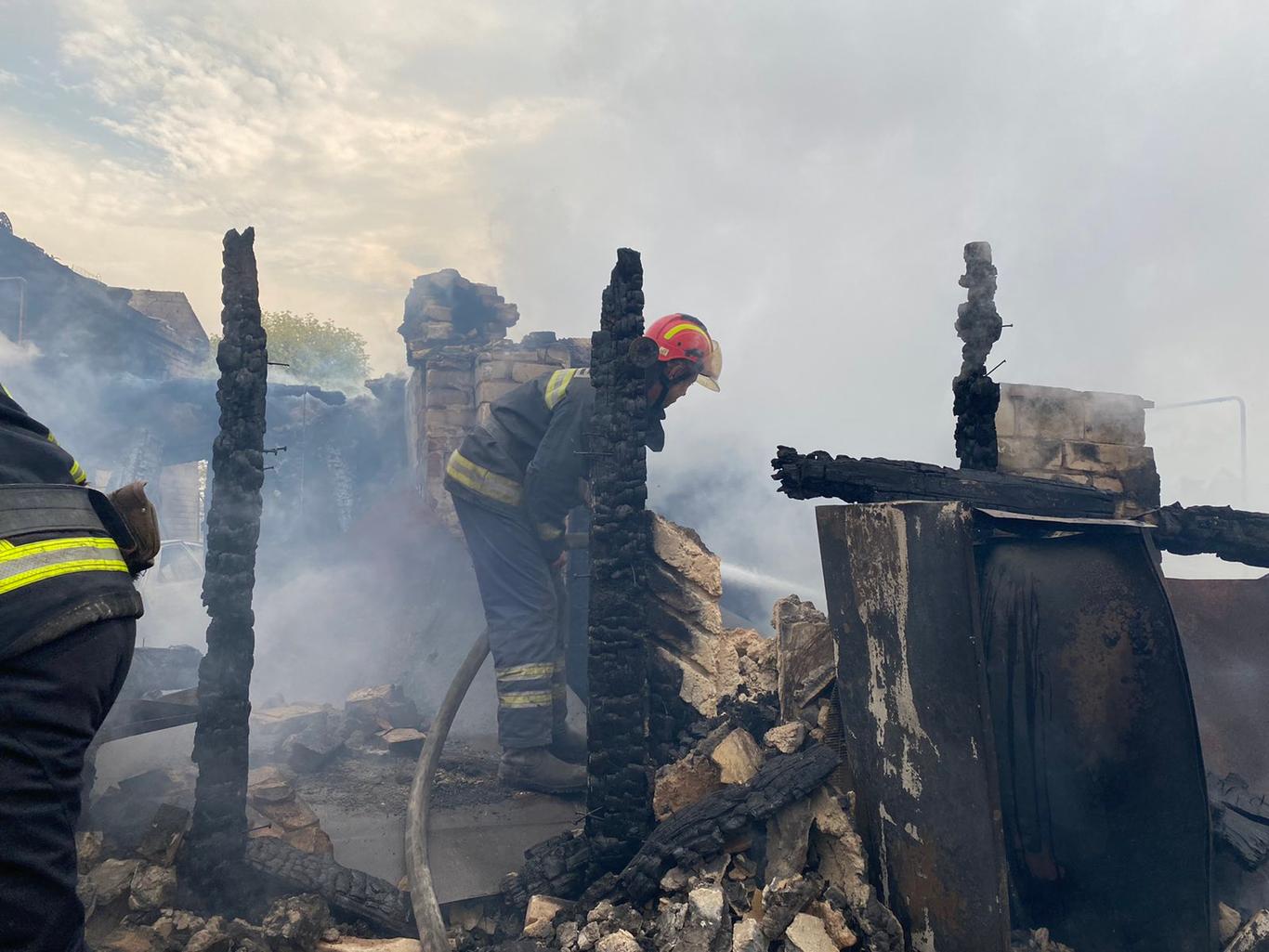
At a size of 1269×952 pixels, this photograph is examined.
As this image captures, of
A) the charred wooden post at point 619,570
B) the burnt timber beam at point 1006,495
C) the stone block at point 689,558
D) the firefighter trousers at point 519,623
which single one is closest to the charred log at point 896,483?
the burnt timber beam at point 1006,495

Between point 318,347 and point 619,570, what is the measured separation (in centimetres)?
3361

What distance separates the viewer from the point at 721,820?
3.16m

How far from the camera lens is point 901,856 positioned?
9.30 feet

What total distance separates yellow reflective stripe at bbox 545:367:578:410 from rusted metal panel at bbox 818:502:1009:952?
91.2 inches

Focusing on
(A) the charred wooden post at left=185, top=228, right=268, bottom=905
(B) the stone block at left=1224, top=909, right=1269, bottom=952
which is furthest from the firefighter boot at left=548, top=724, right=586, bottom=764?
(B) the stone block at left=1224, top=909, right=1269, bottom=952

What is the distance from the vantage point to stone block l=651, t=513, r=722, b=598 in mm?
4570

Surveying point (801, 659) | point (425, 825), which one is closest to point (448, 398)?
point (425, 825)

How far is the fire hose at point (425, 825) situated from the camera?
10.8 feet

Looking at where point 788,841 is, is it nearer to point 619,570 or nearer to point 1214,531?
point 619,570

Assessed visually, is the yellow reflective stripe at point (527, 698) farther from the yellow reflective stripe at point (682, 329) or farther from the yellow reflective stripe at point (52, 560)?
the yellow reflective stripe at point (52, 560)

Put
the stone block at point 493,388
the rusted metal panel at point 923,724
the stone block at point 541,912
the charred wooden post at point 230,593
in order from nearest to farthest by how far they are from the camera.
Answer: the rusted metal panel at point 923,724 < the stone block at point 541,912 < the charred wooden post at point 230,593 < the stone block at point 493,388

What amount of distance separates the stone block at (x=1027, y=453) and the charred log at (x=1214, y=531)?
2.80 feet

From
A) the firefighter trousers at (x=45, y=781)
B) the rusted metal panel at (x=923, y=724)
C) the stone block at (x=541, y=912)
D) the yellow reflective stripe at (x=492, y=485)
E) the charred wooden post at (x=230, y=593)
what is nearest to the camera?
the firefighter trousers at (x=45, y=781)

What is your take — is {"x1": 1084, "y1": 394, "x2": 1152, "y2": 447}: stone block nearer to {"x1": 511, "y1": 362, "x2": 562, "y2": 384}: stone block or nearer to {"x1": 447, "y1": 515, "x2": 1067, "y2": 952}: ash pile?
{"x1": 447, "y1": 515, "x2": 1067, "y2": 952}: ash pile
